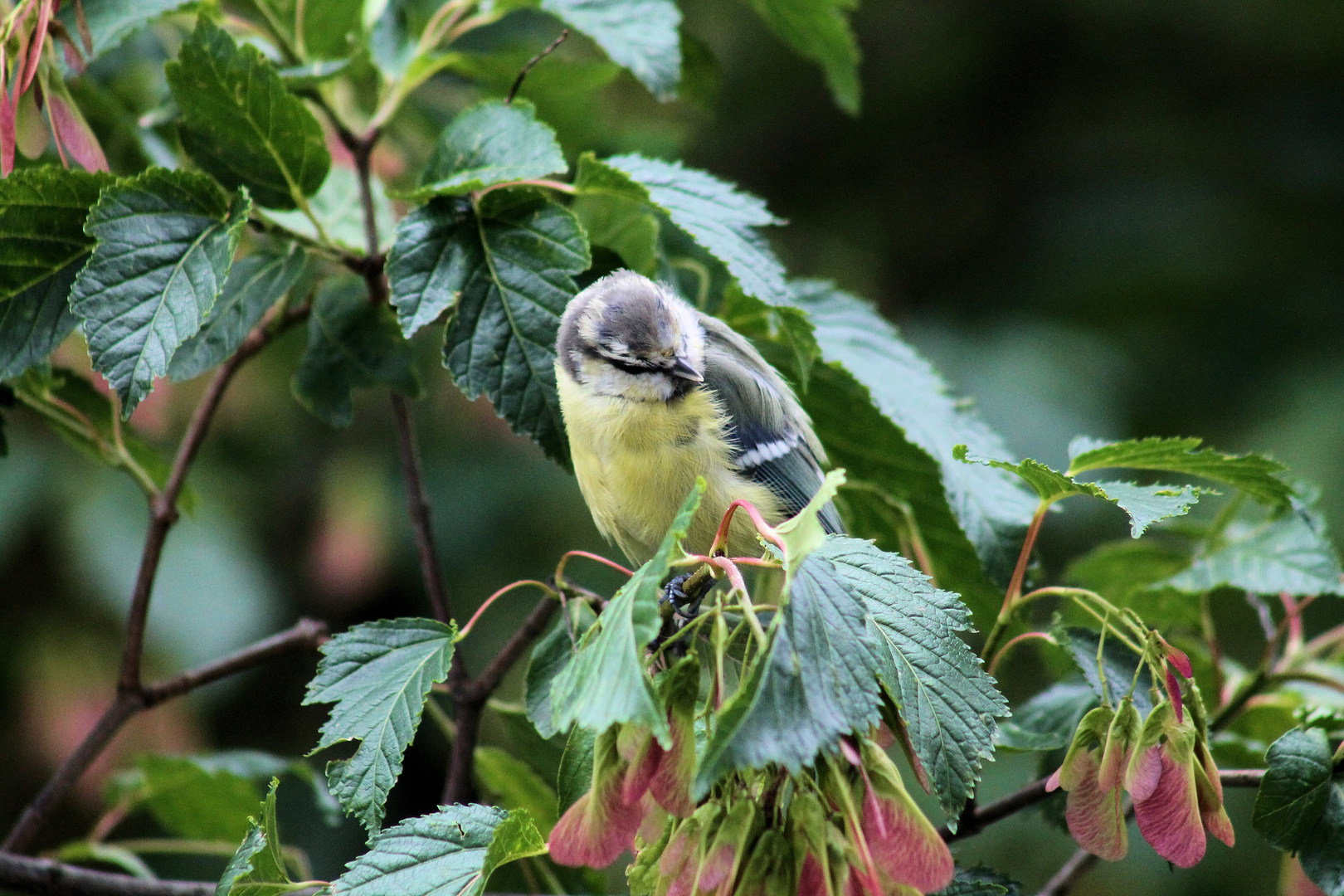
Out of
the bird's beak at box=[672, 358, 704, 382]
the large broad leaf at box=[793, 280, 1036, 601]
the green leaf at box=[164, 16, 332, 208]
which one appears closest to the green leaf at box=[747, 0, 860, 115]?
the large broad leaf at box=[793, 280, 1036, 601]

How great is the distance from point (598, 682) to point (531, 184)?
83 centimetres

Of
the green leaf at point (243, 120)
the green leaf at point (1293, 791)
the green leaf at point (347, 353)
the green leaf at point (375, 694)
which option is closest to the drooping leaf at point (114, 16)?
the green leaf at point (243, 120)

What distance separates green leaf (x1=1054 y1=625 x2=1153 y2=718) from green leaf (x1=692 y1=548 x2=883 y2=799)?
1.35 ft

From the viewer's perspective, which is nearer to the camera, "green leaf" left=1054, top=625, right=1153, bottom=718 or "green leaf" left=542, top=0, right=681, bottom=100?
"green leaf" left=1054, top=625, right=1153, bottom=718

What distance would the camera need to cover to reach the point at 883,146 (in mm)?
5496

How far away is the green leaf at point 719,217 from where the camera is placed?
150 cm

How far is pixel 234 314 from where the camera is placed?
5.40 feet

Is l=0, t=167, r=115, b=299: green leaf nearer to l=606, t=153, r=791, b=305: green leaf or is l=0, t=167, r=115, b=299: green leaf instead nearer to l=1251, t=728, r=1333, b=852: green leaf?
l=606, t=153, r=791, b=305: green leaf

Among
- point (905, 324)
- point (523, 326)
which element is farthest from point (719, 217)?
point (905, 324)

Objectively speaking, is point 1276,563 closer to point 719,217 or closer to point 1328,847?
Result: point 1328,847

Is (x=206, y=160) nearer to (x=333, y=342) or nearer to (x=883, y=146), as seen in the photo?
(x=333, y=342)

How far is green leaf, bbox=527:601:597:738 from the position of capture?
146 cm

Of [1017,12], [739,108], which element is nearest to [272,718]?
[739,108]

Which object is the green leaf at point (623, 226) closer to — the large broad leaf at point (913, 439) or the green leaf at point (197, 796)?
the large broad leaf at point (913, 439)
